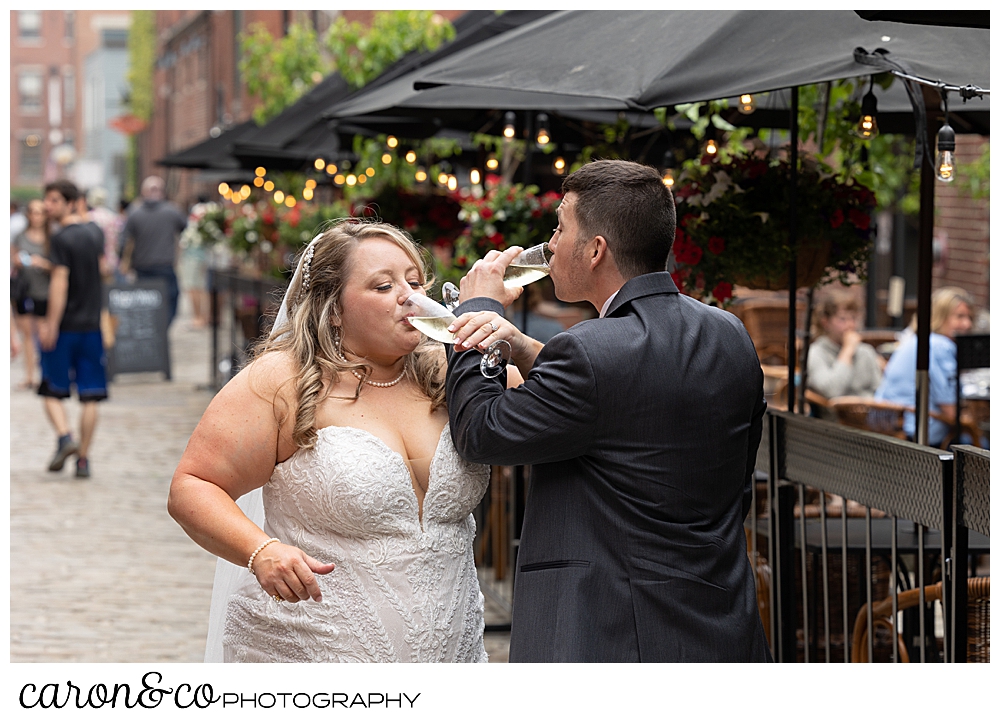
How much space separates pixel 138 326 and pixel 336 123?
8.51 metres

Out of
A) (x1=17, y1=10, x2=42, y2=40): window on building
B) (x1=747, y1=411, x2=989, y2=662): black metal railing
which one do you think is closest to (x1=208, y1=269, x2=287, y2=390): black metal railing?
(x1=747, y1=411, x2=989, y2=662): black metal railing

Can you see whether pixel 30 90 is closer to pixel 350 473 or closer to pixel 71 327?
pixel 71 327

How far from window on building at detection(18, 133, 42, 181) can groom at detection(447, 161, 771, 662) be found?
257 feet

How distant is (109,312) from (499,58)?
1068cm

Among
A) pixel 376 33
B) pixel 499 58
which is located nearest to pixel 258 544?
pixel 499 58

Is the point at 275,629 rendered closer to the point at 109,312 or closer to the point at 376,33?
the point at 376,33

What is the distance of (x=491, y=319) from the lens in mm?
2498

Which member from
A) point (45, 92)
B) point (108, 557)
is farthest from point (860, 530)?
point (45, 92)

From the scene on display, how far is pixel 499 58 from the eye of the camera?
4363 mm

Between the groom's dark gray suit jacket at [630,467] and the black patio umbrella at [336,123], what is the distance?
361 cm

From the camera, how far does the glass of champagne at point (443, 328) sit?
2.53m

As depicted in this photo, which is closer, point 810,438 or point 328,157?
point 810,438

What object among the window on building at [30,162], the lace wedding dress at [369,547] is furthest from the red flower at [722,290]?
the window on building at [30,162]

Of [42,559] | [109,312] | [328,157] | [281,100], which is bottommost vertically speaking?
[42,559]
